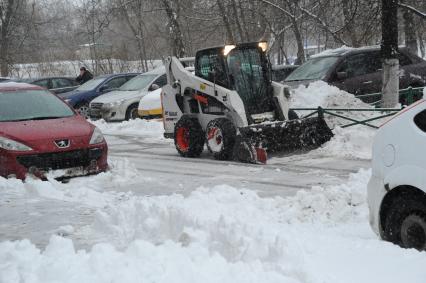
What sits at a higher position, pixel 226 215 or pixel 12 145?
pixel 12 145

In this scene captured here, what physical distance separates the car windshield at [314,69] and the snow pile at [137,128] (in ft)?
13.6

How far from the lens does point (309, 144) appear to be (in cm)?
1149

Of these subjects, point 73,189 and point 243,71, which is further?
point 243,71

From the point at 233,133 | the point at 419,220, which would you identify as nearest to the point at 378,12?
the point at 233,133

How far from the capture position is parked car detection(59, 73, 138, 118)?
20.3 meters

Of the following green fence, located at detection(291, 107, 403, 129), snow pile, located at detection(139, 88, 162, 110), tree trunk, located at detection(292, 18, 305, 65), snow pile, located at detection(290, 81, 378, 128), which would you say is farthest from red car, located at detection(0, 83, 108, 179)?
tree trunk, located at detection(292, 18, 305, 65)

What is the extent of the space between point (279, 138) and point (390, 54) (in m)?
3.55

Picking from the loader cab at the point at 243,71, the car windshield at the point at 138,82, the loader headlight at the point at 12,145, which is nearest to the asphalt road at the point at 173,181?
the loader headlight at the point at 12,145

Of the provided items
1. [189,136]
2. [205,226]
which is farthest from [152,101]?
[205,226]

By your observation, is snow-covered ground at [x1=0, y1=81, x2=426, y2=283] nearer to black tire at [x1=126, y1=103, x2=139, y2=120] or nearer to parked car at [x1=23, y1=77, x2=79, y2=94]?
black tire at [x1=126, y1=103, x2=139, y2=120]

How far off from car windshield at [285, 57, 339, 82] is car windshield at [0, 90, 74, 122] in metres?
6.92

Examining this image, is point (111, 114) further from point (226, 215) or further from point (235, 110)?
point (226, 215)

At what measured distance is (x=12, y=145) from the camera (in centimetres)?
833

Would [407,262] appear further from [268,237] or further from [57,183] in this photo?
[57,183]
